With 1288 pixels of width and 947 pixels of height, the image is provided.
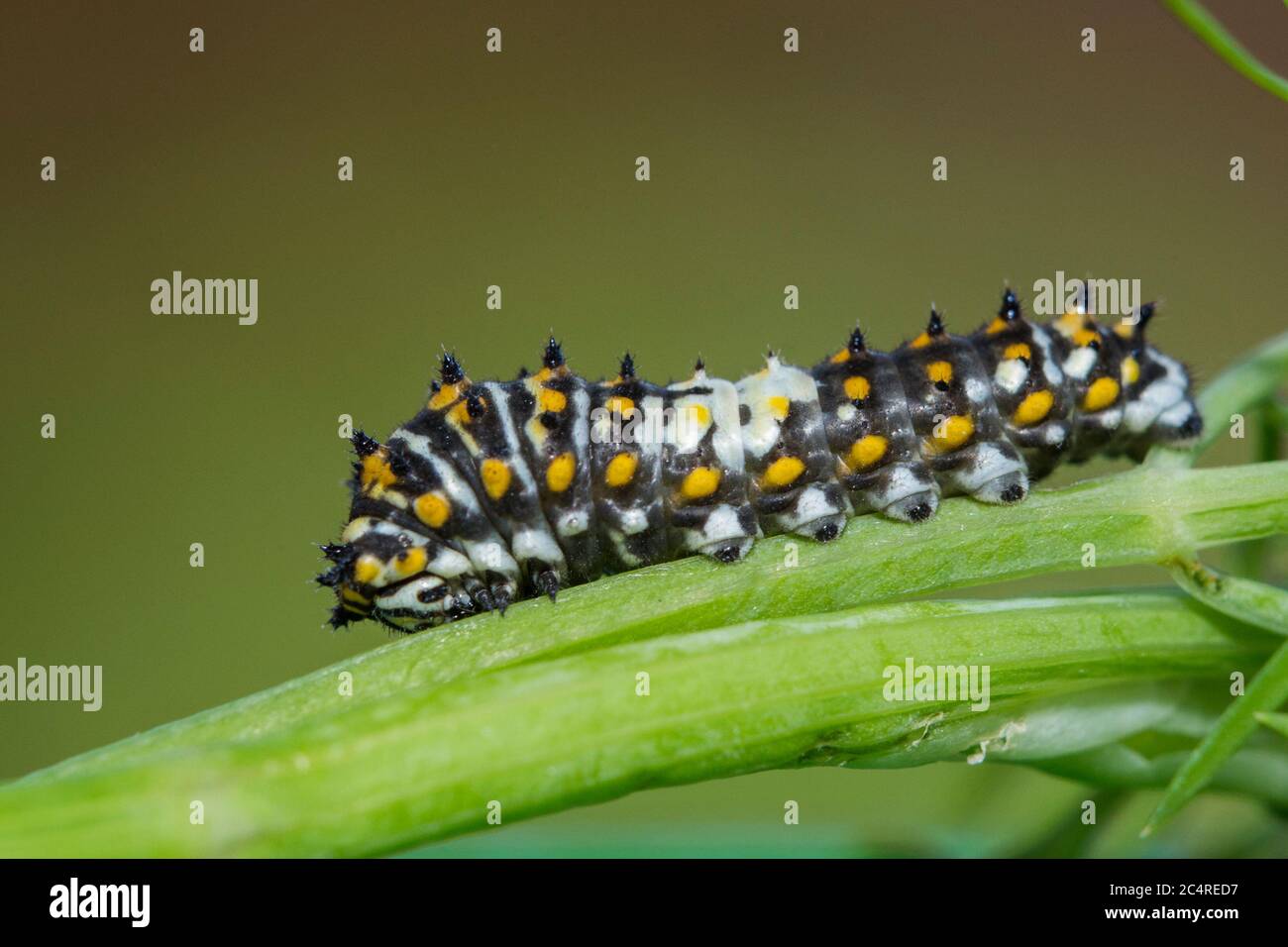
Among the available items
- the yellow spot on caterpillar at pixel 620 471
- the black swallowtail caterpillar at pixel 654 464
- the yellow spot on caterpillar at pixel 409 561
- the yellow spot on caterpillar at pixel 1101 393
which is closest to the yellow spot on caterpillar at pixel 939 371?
the black swallowtail caterpillar at pixel 654 464

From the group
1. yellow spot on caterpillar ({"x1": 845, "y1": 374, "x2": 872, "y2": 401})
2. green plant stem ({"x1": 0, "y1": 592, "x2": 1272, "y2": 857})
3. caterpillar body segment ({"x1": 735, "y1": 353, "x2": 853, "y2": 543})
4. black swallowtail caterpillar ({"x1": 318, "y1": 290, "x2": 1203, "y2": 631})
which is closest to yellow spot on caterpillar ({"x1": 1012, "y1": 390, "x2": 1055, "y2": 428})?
black swallowtail caterpillar ({"x1": 318, "y1": 290, "x2": 1203, "y2": 631})

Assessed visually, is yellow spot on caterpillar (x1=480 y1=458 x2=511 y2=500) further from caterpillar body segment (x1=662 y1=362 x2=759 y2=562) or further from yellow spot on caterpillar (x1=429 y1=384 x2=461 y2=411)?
caterpillar body segment (x1=662 y1=362 x2=759 y2=562)

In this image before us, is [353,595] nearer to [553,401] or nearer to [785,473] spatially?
[553,401]

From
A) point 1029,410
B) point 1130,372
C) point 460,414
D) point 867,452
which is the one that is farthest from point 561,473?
point 1130,372

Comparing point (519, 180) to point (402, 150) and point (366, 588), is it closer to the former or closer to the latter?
point (402, 150)

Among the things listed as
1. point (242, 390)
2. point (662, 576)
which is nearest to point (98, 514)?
point (242, 390)

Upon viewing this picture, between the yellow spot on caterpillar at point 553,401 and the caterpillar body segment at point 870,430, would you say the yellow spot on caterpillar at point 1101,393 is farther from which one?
the yellow spot on caterpillar at point 553,401
